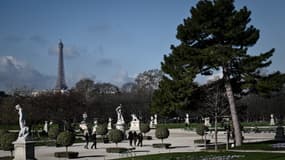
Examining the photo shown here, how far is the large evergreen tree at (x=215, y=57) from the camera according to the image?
34.3 m

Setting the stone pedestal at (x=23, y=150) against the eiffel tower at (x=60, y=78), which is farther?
the eiffel tower at (x=60, y=78)

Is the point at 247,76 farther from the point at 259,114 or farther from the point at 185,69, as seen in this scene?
the point at 259,114

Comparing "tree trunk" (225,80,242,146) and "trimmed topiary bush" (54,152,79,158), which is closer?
"trimmed topiary bush" (54,152,79,158)

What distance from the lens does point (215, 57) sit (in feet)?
111

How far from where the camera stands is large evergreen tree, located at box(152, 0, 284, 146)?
3434 centimetres

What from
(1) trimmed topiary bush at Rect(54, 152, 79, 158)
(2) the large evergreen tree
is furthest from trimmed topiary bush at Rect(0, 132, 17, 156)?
(2) the large evergreen tree

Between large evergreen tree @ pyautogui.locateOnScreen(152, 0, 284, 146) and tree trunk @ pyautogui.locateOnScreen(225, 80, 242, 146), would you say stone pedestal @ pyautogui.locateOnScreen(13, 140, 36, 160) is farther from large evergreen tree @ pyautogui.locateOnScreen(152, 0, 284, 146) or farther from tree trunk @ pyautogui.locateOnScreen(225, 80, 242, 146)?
tree trunk @ pyautogui.locateOnScreen(225, 80, 242, 146)

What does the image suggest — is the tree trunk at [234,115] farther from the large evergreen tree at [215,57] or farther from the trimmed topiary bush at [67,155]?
the trimmed topiary bush at [67,155]

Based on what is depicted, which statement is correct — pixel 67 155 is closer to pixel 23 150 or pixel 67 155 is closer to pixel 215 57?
pixel 23 150

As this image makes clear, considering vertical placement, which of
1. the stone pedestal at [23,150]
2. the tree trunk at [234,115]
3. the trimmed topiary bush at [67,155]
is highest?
the tree trunk at [234,115]

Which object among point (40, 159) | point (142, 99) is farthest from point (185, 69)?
point (142, 99)

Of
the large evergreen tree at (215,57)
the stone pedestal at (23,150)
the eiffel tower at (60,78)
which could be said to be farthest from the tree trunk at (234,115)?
the eiffel tower at (60,78)

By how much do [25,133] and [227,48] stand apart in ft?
50.5

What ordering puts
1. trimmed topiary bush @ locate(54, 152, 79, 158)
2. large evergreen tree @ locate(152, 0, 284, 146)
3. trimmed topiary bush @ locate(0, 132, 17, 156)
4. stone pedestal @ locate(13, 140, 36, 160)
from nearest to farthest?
1. stone pedestal @ locate(13, 140, 36, 160)
2. trimmed topiary bush @ locate(0, 132, 17, 156)
3. trimmed topiary bush @ locate(54, 152, 79, 158)
4. large evergreen tree @ locate(152, 0, 284, 146)
